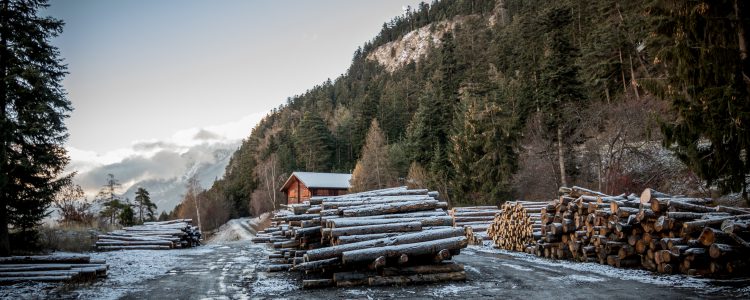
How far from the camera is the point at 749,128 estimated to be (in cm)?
838

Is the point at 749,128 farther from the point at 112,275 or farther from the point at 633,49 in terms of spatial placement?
the point at 633,49

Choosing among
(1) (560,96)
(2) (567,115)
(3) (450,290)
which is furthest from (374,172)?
(3) (450,290)

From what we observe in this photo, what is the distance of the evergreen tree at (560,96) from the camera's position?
3009 centimetres

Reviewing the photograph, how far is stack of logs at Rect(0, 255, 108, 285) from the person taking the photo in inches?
364

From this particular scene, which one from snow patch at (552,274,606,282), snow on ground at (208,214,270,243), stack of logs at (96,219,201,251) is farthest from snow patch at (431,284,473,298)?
snow on ground at (208,214,270,243)

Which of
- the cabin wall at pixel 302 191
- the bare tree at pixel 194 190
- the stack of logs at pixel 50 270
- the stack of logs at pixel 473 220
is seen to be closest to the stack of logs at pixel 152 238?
the stack of logs at pixel 50 270

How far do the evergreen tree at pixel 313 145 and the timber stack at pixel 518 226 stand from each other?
2202 inches

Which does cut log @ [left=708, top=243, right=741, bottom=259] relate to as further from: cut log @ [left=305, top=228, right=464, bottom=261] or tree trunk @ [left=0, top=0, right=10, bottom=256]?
tree trunk @ [left=0, top=0, right=10, bottom=256]

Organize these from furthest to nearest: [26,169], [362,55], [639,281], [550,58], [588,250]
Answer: [362,55] → [550,58] → [26,169] → [588,250] → [639,281]

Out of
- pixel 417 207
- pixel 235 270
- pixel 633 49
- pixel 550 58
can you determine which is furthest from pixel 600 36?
pixel 235 270

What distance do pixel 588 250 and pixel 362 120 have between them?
2570 inches

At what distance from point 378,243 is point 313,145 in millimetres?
64792

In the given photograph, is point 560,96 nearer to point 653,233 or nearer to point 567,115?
point 567,115

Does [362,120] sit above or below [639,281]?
above
